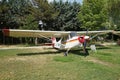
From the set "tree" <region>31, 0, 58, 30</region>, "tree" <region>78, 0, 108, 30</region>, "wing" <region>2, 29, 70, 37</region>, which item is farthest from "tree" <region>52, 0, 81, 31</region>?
"wing" <region>2, 29, 70, 37</region>

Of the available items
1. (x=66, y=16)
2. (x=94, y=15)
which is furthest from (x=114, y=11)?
(x=66, y=16)

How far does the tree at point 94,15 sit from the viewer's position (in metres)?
33.4

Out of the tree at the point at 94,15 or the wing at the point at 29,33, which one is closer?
the wing at the point at 29,33

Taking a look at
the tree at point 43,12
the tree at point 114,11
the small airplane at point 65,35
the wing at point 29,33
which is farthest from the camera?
the tree at point 43,12

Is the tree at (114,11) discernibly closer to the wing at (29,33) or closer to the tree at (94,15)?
the tree at (94,15)

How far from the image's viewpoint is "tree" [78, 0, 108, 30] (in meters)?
33.4

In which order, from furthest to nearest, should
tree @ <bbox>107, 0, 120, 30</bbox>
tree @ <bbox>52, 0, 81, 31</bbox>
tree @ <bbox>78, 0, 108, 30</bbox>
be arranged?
tree @ <bbox>52, 0, 81, 31</bbox>, tree @ <bbox>78, 0, 108, 30</bbox>, tree @ <bbox>107, 0, 120, 30</bbox>

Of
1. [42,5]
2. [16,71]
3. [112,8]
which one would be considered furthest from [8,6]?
[16,71]

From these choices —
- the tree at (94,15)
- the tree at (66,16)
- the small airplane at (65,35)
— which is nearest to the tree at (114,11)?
the tree at (94,15)

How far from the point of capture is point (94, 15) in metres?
33.8

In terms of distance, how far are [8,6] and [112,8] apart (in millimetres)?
18062

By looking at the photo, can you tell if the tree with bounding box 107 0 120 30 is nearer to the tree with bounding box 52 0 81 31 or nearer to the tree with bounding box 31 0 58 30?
the tree with bounding box 52 0 81 31

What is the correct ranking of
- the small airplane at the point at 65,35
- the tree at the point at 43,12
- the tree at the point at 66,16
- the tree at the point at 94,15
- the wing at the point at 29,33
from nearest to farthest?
the small airplane at the point at 65,35, the wing at the point at 29,33, the tree at the point at 94,15, the tree at the point at 43,12, the tree at the point at 66,16

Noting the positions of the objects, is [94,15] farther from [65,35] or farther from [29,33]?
[29,33]
